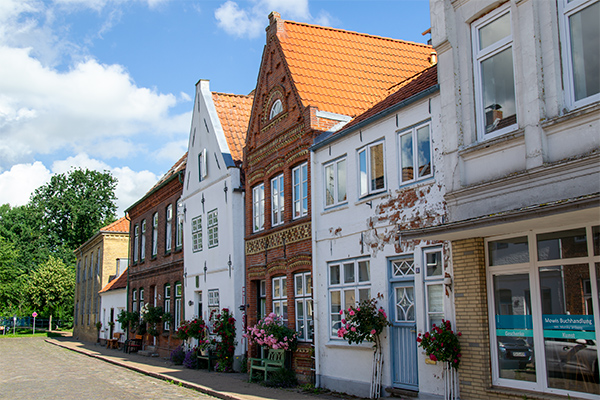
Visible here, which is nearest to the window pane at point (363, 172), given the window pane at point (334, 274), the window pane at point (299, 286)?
the window pane at point (334, 274)

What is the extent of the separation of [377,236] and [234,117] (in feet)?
39.1

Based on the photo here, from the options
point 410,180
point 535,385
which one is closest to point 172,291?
point 410,180

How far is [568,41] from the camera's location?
27.2ft

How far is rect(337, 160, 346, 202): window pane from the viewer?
46.3 ft

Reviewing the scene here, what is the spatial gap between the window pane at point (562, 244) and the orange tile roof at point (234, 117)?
13251 millimetres

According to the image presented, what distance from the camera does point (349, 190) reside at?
13.7m

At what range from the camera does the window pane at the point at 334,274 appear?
1412cm

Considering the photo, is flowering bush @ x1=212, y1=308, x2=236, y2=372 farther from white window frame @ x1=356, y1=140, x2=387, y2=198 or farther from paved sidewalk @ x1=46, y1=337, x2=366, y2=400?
white window frame @ x1=356, y1=140, x2=387, y2=198

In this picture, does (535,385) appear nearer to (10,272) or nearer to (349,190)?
(349,190)

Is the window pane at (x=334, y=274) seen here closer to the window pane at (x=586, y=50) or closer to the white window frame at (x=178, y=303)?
the window pane at (x=586, y=50)

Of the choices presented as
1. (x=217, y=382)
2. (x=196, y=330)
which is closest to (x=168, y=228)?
(x=196, y=330)

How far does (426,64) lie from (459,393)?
37.7 feet

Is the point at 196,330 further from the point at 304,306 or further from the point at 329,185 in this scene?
the point at 329,185

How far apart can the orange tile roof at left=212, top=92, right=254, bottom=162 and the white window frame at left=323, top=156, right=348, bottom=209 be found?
6496 millimetres
